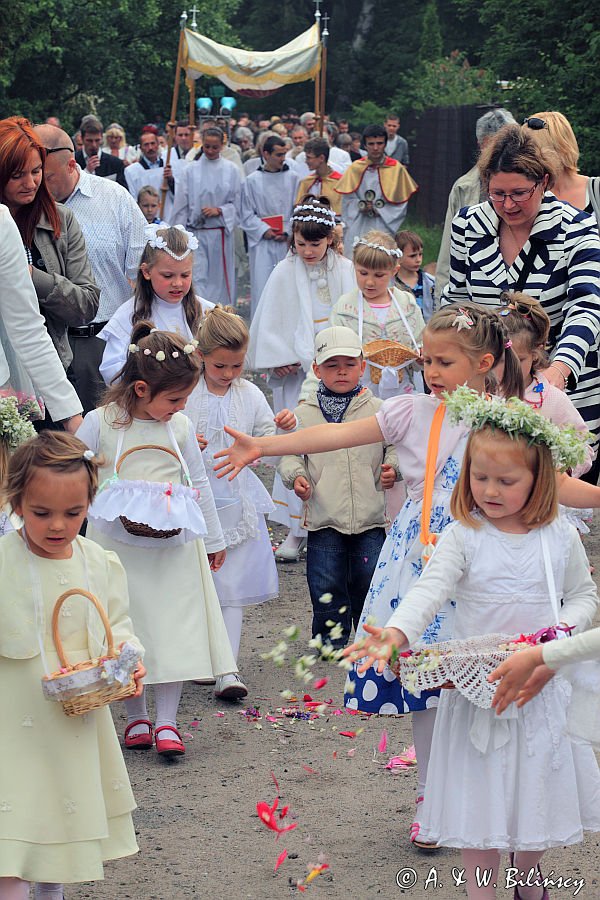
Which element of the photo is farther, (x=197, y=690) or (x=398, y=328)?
(x=398, y=328)

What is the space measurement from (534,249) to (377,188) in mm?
8432

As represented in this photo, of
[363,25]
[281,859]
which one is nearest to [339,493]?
[281,859]

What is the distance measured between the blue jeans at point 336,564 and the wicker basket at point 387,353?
130 cm

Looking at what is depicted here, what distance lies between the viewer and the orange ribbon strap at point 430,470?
4.49m

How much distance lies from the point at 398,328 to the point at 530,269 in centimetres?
209

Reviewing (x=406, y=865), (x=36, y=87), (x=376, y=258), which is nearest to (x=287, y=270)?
(x=376, y=258)

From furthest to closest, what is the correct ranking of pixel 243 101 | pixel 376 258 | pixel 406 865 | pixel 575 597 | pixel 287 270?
pixel 243 101 → pixel 287 270 → pixel 376 258 → pixel 406 865 → pixel 575 597

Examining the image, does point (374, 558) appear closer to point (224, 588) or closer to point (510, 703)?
point (224, 588)

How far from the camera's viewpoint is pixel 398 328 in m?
7.91

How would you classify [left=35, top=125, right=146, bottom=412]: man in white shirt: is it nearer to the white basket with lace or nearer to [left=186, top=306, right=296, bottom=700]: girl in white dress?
[left=186, top=306, right=296, bottom=700]: girl in white dress

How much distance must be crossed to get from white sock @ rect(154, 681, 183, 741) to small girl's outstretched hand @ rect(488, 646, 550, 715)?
2227 mm

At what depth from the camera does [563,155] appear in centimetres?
641

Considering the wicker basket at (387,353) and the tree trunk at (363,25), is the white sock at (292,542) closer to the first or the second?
the wicker basket at (387,353)

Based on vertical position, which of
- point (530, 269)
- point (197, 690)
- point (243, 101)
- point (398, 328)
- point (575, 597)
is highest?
point (530, 269)
